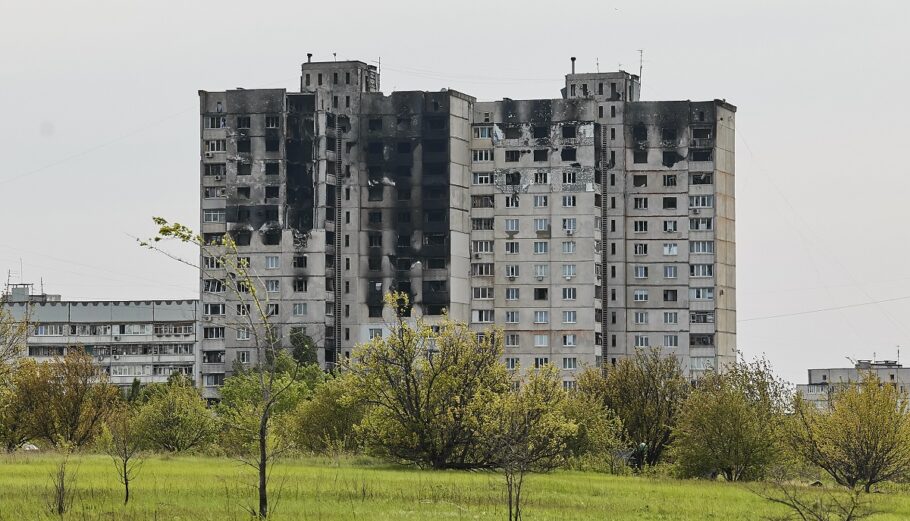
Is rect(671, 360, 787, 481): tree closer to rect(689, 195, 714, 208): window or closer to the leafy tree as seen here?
the leafy tree

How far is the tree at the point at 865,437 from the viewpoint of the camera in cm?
7744

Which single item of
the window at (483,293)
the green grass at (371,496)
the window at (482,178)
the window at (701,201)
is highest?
the window at (482,178)

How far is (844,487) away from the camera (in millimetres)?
79688

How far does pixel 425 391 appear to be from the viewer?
85625mm

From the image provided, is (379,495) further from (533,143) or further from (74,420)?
(533,143)

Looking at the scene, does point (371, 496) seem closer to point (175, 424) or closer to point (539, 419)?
point (539, 419)

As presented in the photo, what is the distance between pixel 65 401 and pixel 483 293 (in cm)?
7641

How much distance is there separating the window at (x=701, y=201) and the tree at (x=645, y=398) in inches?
2860

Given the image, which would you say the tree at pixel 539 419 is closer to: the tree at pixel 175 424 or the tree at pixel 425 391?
the tree at pixel 425 391

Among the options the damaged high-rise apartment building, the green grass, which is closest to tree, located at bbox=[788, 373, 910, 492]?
the green grass

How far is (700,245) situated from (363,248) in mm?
38249

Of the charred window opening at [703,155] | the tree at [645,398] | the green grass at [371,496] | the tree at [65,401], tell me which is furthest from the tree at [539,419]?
the charred window opening at [703,155]

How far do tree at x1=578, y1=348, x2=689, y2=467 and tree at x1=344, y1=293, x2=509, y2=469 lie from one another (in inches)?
661

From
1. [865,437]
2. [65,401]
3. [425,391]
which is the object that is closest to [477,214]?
[65,401]
